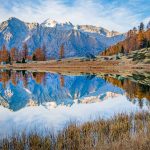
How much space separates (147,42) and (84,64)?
35722 millimetres

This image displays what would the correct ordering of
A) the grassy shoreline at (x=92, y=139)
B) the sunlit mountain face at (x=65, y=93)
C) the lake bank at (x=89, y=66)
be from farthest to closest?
the lake bank at (x=89, y=66)
the sunlit mountain face at (x=65, y=93)
the grassy shoreline at (x=92, y=139)

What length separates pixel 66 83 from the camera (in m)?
77.2

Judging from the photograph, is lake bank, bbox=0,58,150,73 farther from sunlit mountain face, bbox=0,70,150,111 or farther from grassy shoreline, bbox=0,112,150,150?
grassy shoreline, bbox=0,112,150,150

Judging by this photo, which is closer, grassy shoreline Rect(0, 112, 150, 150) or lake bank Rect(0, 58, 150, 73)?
grassy shoreline Rect(0, 112, 150, 150)

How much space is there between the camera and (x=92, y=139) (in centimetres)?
1645

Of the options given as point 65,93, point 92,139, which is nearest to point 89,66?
point 65,93

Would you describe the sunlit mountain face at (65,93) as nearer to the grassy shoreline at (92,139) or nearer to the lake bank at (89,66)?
the grassy shoreline at (92,139)

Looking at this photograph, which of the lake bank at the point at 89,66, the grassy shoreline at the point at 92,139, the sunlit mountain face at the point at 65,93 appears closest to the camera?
the grassy shoreline at the point at 92,139

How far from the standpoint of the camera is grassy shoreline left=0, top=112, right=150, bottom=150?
14.9m

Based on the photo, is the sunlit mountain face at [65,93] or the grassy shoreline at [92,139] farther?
the sunlit mountain face at [65,93]

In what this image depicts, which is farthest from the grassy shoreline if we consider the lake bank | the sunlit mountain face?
the lake bank

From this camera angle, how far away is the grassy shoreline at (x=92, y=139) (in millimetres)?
14898

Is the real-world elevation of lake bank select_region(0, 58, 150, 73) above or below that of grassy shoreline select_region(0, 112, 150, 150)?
above

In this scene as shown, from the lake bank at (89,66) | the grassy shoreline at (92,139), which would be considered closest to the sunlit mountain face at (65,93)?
the grassy shoreline at (92,139)
